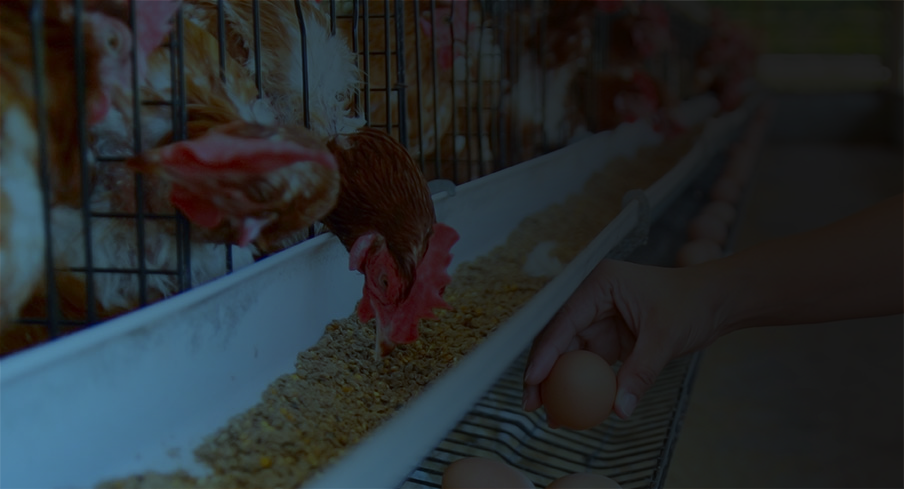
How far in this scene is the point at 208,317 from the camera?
0.56m

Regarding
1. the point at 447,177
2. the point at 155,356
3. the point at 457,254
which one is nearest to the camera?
the point at 155,356

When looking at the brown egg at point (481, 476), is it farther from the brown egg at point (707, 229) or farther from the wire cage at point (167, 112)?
the brown egg at point (707, 229)

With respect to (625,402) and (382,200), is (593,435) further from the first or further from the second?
(382,200)

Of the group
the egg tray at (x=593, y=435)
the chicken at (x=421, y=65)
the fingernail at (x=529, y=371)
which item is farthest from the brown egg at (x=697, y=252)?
the chicken at (x=421, y=65)

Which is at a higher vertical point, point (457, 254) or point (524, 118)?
point (524, 118)

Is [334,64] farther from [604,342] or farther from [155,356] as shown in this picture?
[604,342]

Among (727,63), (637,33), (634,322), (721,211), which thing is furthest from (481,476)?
A: (727,63)

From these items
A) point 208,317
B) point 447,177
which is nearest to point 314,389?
point 208,317

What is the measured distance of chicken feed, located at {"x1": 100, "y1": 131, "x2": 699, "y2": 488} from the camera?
1.80 ft

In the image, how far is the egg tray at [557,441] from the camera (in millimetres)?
1102

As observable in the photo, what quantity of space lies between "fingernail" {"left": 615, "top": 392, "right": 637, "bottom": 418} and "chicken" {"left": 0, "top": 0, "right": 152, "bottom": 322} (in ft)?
2.31

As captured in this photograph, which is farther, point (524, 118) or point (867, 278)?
point (524, 118)

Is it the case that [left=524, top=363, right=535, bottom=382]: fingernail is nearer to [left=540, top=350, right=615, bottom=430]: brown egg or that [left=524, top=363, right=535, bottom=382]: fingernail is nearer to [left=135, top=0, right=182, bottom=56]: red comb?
[left=540, top=350, right=615, bottom=430]: brown egg

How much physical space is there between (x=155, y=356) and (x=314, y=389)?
177 millimetres
